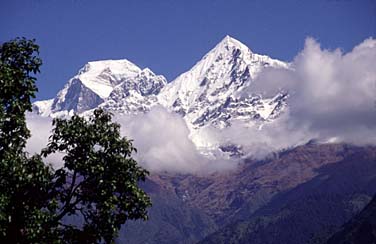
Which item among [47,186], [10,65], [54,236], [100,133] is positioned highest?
[10,65]

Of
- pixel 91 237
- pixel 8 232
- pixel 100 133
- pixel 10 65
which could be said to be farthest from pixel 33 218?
pixel 10 65

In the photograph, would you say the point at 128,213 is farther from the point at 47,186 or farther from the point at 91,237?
the point at 47,186

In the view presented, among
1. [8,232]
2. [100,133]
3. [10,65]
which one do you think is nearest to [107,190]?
[100,133]

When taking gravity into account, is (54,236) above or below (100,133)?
below

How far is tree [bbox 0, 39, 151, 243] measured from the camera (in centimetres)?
4144

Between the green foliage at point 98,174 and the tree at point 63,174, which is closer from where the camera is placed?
the tree at point 63,174

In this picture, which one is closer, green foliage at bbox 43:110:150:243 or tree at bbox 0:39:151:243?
tree at bbox 0:39:151:243

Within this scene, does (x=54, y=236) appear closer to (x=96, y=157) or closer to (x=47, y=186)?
(x=47, y=186)

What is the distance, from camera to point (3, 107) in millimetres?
40906

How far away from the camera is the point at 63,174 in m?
44.7

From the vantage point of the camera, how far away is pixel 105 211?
43.9 m

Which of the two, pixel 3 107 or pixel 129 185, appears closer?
pixel 3 107

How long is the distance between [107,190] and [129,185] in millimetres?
1709

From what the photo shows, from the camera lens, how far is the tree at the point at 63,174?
41.4m
